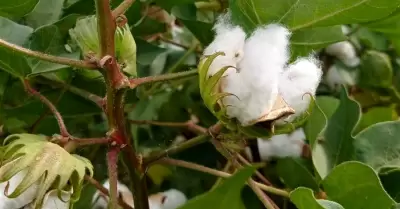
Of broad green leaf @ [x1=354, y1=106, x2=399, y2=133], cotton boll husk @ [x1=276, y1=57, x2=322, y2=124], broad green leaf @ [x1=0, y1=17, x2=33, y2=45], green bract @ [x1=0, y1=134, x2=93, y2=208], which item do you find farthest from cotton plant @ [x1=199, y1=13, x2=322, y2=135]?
broad green leaf @ [x1=354, y1=106, x2=399, y2=133]

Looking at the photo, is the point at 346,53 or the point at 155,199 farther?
the point at 346,53

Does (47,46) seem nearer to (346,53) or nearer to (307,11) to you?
(307,11)

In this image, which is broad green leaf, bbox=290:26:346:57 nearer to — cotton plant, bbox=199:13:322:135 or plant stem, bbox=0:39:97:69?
cotton plant, bbox=199:13:322:135

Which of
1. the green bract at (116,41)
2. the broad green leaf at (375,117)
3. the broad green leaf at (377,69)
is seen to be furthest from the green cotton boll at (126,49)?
the broad green leaf at (377,69)

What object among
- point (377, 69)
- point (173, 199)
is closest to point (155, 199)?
point (173, 199)

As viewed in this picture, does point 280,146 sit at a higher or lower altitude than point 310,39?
lower

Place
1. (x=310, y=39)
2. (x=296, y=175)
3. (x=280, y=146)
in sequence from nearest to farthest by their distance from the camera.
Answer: (x=310, y=39)
(x=296, y=175)
(x=280, y=146)

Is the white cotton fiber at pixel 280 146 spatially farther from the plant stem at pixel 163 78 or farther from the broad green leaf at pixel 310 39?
the plant stem at pixel 163 78
